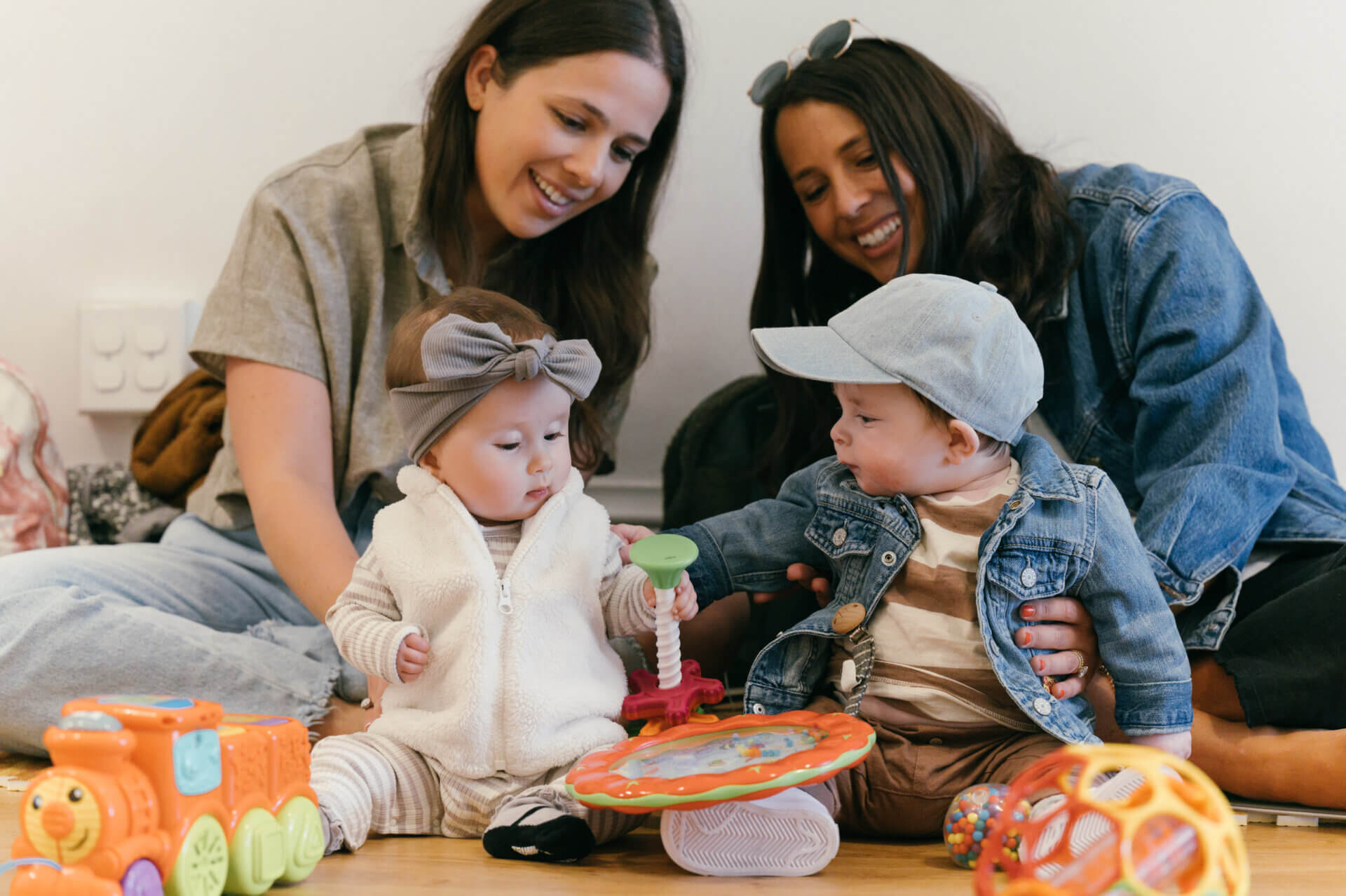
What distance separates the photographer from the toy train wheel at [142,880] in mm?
675

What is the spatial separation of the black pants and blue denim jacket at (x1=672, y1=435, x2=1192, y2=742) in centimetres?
16

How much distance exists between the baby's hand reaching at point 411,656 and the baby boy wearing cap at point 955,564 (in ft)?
1.10

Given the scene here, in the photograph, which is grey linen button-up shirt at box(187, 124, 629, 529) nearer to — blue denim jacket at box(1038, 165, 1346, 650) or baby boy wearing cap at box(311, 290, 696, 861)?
baby boy wearing cap at box(311, 290, 696, 861)

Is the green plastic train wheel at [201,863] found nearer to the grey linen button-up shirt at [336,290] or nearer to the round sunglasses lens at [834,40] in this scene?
the grey linen button-up shirt at [336,290]

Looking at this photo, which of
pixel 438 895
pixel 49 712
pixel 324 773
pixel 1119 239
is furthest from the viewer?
pixel 1119 239

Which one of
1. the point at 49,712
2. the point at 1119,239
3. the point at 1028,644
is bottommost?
the point at 49,712

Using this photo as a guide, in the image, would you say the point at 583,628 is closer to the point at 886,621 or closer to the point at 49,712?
the point at 886,621

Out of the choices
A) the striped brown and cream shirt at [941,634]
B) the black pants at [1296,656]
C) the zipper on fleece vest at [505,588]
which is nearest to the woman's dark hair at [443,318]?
the zipper on fleece vest at [505,588]

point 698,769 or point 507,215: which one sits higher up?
point 507,215

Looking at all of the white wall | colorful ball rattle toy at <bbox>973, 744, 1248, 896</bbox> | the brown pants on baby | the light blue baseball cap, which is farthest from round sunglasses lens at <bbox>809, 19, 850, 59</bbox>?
colorful ball rattle toy at <bbox>973, 744, 1248, 896</bbox>

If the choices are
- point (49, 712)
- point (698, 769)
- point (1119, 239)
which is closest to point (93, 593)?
point (49, 712)

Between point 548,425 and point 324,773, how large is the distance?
1.12 ft

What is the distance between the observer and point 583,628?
992 millimetres

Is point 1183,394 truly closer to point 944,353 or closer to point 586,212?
point 944,353
